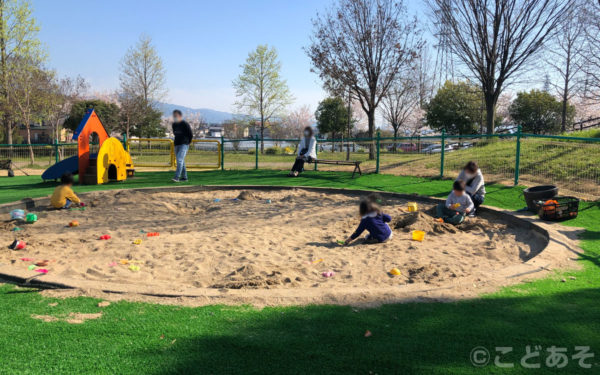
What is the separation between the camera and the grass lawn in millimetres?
2391

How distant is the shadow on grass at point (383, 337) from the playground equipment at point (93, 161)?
11263 mm

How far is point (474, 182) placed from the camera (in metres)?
8.06

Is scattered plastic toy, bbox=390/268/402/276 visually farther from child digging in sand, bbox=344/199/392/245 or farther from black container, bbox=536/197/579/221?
black container, bbox=536/197/579/221

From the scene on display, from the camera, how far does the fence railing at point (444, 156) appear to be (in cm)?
1094

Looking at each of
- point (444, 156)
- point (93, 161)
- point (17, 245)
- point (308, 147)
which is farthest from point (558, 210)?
point (93, 161)

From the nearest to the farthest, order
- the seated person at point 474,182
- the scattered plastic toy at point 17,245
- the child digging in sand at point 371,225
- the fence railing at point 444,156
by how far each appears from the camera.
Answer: the scattered plastic toy at point 17,245, the child digging in sand at point 371,225, the seated person at point 474,182, the fence railing at point 444,156

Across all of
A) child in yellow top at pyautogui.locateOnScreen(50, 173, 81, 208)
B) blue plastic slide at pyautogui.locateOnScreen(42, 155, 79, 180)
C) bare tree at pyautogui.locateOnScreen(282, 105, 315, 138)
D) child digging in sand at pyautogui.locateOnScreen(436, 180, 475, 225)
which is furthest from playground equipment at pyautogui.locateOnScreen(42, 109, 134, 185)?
bare tree at pyautogui.locateOnScreen(282, 105, 315, 138)

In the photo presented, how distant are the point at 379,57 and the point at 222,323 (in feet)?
67.0

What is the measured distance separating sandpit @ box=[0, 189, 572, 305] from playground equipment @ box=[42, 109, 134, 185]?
4.12 meters

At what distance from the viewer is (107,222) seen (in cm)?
765

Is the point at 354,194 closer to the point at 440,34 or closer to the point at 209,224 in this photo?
the point at 209,224

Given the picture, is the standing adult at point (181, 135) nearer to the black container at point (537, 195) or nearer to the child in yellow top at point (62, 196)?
the child in yellow top at point (62, 196)

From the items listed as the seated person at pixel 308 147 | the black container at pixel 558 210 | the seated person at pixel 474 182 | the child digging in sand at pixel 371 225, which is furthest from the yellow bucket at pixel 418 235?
the seated person at pixel 308 147

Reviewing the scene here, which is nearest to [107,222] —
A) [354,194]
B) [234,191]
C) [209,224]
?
[209,224]
